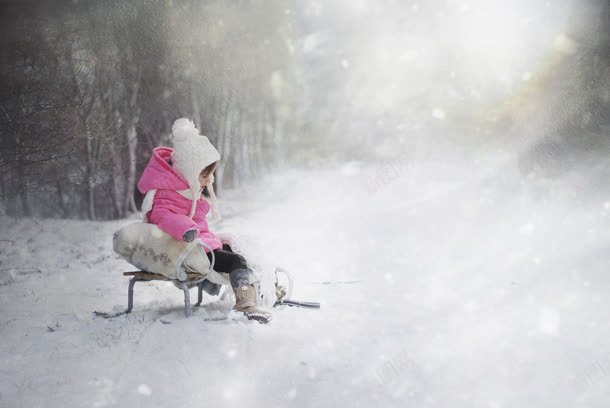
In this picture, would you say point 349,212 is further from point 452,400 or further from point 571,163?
point 452,400

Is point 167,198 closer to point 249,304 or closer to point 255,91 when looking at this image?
point 249,304

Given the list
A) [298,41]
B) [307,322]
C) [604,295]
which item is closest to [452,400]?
[307,322]

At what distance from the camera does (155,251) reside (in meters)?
3.80

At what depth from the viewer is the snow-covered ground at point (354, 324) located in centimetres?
283

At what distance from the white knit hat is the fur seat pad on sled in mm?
393

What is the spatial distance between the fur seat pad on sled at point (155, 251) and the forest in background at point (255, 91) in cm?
39

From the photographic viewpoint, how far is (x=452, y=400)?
2.78 metres

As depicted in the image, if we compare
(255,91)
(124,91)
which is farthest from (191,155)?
(255,91)

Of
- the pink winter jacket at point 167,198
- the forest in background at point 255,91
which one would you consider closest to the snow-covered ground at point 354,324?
the pink winter jacket at point 167,198

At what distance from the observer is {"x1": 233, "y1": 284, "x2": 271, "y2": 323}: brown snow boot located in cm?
368

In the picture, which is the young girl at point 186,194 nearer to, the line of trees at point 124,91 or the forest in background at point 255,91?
the forest in background at point 255,91

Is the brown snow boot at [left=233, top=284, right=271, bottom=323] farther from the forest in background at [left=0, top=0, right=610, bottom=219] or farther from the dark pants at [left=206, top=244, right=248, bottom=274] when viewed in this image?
the forest in background at [left=0, top=0, right=610, bottom=219]

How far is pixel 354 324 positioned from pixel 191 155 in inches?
83.5

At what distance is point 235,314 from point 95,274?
3653mm
